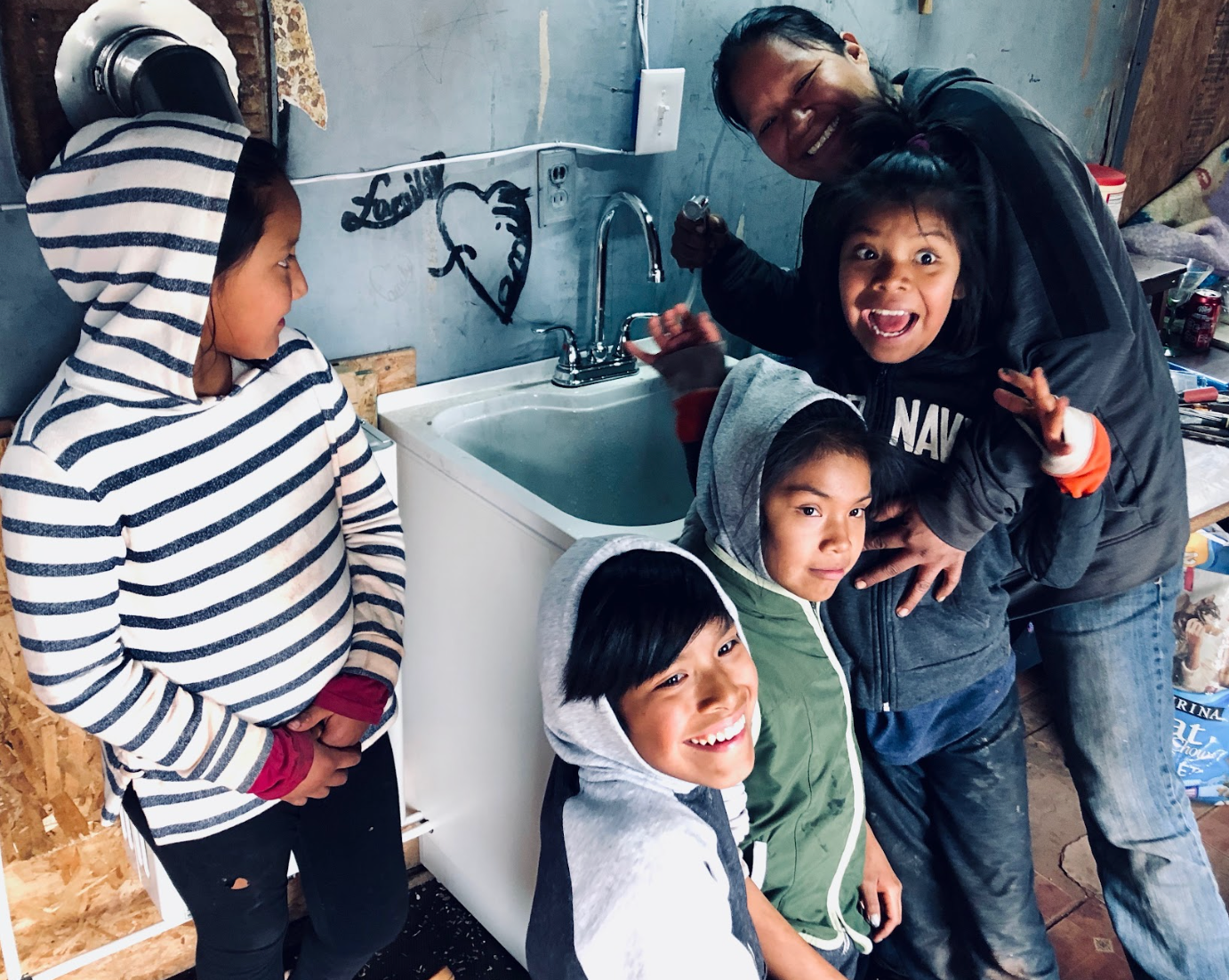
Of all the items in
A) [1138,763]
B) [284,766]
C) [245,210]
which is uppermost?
[245,210]

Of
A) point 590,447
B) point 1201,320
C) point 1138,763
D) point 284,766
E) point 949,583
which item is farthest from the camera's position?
point 1201,320

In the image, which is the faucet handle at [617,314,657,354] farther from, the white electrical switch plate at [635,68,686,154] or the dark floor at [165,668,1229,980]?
the dark floor at [165,668,1229,980]

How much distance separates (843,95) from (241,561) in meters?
0.92

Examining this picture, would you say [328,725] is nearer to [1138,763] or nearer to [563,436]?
[563,436]

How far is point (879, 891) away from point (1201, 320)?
62.4 inches

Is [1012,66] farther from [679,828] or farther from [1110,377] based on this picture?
[679,828]

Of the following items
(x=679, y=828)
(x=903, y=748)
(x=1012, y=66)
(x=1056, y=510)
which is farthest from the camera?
(x=1012, y=66)

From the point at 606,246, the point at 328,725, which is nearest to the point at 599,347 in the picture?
the point at 606,246

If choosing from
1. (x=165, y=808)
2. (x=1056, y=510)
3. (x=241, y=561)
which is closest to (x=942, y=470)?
(x=1056, y=510)

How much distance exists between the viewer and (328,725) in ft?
4.09

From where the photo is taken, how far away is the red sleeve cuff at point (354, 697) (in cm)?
124

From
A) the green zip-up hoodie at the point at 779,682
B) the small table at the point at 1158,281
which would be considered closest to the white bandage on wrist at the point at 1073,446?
the green zip-up hoodie at the point at 779,682

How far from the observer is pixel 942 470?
1.30m

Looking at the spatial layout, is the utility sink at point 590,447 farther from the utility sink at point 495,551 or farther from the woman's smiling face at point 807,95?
the woman's smiling face at point 807,95
